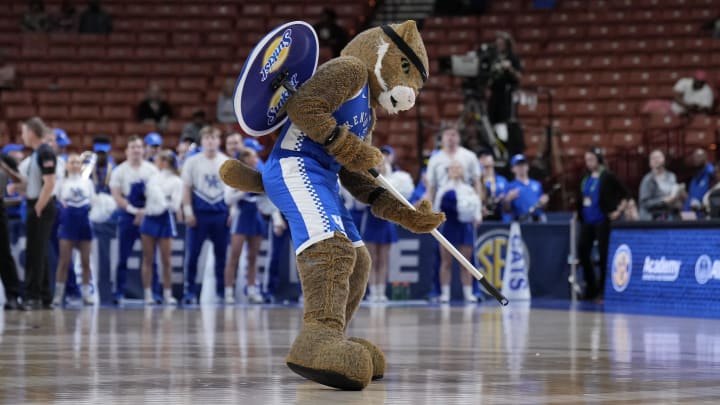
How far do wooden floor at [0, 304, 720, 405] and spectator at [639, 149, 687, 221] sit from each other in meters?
3.71

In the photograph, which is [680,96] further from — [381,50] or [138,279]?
[381,50]

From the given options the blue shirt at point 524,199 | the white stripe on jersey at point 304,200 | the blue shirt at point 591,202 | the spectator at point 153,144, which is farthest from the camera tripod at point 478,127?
the white stripe on jersey at point 304,200

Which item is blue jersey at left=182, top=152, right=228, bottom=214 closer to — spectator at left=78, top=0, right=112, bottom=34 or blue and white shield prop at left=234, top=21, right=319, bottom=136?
blue and white shield prop at left=234, top=21, right=319, bottom=136

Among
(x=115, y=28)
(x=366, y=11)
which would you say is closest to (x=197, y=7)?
(x=115, y=28)

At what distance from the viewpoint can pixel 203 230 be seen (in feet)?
46.8

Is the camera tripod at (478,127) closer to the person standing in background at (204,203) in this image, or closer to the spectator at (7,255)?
the person standing in background at (204,203)

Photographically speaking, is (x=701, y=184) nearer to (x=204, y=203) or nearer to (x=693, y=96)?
(x=693, y=96)

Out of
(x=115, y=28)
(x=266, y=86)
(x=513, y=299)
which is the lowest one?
(x=513, y=299)

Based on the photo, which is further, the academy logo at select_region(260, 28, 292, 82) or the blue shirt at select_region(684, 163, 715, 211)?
the blue shirt at select_region(684, 163, 715, 211)

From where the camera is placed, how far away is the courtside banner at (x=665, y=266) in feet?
40.1

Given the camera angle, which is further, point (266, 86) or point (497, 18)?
point (497, 18)

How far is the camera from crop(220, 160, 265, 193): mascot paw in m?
6.46

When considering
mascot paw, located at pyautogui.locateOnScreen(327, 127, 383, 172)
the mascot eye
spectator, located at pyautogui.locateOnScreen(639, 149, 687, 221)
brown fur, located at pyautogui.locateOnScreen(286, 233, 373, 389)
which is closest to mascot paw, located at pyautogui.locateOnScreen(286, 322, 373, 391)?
brown fur, located at pyautogui.locateOnScreen(286, 233, 373, 389)

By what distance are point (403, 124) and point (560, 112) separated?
2716 millimetres
